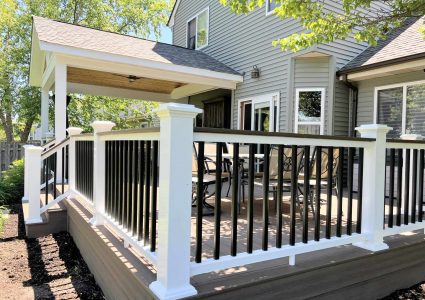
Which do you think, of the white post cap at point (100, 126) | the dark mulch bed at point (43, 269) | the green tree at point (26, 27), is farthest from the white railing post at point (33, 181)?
the green tree at point (26, 27)

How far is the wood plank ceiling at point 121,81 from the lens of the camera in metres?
8.26

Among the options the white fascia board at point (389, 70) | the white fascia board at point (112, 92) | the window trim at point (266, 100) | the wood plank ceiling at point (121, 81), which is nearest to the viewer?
the white fascia board at point (389, 70)

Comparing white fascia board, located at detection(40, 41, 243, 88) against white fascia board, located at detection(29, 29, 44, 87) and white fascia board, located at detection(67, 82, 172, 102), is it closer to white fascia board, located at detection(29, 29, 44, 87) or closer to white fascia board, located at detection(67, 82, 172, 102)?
white fascia board, located at detection(29, 29, 44, 87)

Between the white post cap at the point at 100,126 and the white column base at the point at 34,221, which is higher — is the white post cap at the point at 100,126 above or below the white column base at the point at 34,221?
above

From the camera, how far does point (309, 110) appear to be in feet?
23.6

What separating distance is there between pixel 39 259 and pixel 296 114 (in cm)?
545

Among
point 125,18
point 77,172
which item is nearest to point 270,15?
point 77,172

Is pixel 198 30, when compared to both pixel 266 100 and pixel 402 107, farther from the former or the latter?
pixel 402 107

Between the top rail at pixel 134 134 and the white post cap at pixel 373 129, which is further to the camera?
the white post cap at pixel 373 129

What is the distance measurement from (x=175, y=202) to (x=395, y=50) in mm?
6277

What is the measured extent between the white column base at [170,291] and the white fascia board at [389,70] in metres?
5.56

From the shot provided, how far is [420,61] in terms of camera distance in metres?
5.55

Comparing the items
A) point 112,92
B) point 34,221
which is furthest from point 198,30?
point 34,221

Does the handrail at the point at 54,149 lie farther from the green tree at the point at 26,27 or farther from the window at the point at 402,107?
the green tree at the point at 26,27
